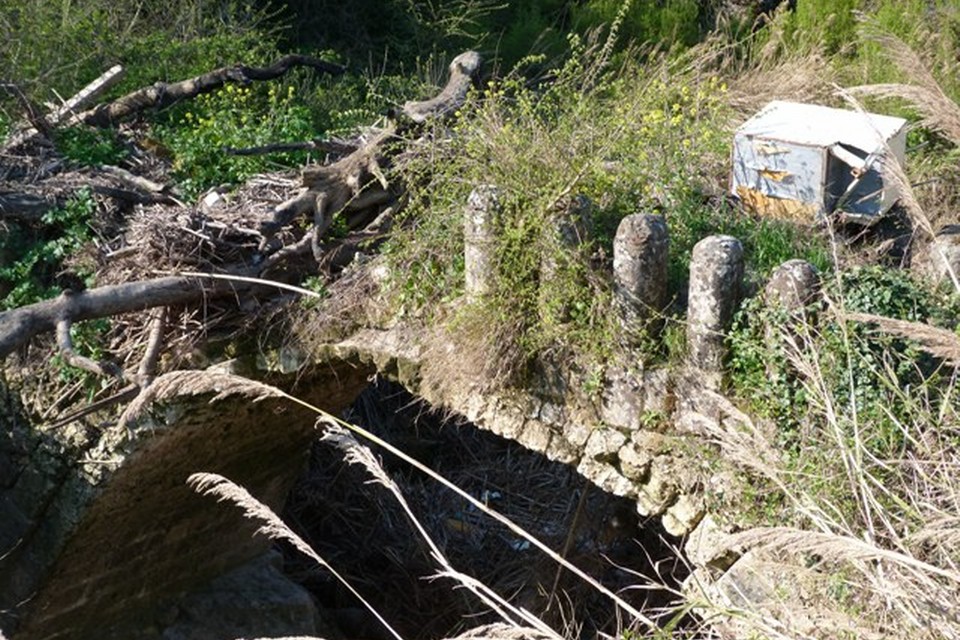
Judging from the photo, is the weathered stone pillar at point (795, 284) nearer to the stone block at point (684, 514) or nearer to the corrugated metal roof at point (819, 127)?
the stone block at point (684, 514)

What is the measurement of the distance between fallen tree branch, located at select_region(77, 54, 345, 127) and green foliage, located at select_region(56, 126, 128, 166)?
9.9 inches

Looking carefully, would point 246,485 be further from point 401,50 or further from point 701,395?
point 401,50

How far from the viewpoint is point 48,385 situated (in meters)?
7.77

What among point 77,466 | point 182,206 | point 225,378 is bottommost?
point 77,466

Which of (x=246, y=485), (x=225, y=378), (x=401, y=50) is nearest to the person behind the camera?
(x=225, y=378)

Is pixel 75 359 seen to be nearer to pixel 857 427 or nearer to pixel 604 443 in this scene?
pixel 604 443

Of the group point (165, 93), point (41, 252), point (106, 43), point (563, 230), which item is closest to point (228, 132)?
point (165, 93)

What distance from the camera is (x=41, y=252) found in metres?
7.96

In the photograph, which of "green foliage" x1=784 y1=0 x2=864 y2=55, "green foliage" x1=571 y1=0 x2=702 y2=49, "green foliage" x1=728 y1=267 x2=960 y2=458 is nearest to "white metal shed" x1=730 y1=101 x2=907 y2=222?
"green foliage" x1=728 y1=267 x2=960 y2=458

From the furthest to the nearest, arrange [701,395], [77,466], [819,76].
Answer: [819,76], [77,466], [701,395]

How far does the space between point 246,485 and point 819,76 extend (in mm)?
5186

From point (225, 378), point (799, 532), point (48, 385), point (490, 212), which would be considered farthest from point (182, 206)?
point (799, 532)

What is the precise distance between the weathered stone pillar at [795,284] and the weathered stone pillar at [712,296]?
204 millimetres

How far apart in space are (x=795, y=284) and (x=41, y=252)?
4314 mm
